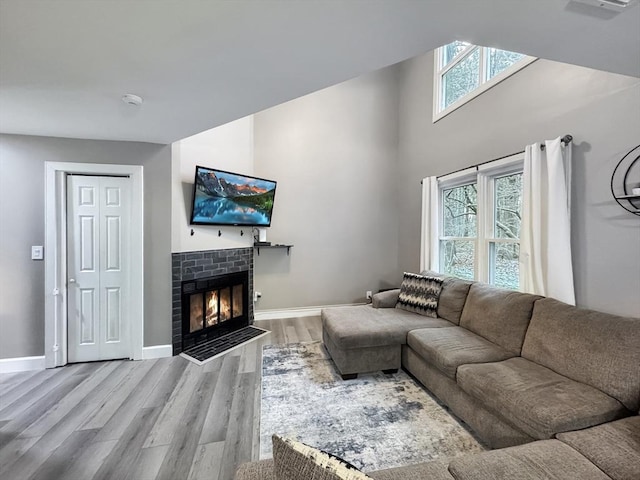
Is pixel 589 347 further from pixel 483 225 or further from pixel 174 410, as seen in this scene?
pixel 174 410

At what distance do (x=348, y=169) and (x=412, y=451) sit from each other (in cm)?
394

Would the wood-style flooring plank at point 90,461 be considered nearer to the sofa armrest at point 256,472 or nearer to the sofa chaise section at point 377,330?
the sofa armrest at point 256,472

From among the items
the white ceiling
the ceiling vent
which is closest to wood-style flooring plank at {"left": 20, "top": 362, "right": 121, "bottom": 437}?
the white ceiling

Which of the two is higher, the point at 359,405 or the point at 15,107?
the point at 15,107

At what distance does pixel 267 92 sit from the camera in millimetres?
1918

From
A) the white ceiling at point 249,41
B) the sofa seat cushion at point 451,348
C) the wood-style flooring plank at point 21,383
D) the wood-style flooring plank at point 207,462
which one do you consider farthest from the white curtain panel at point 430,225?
the wood-style flooring plank at point 21,383

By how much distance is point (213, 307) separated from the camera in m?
3.67

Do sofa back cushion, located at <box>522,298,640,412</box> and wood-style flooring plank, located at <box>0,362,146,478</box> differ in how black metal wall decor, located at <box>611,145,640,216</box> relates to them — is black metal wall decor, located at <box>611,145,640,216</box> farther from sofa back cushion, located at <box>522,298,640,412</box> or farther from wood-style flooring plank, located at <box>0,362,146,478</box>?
wood-style flooring plank, located at <box>0,362,146,478</box>

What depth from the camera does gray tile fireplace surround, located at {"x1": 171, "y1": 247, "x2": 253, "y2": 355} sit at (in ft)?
10.3

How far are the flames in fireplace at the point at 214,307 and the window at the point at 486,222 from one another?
9.85 feet

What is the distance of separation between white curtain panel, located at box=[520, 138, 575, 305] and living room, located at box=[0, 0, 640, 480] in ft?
0.35

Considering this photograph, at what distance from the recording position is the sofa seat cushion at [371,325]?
2.59 m

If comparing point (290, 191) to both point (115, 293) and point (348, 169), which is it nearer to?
point (348, 169)

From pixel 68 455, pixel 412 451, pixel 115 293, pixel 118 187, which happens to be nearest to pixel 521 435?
pixel 412 451
